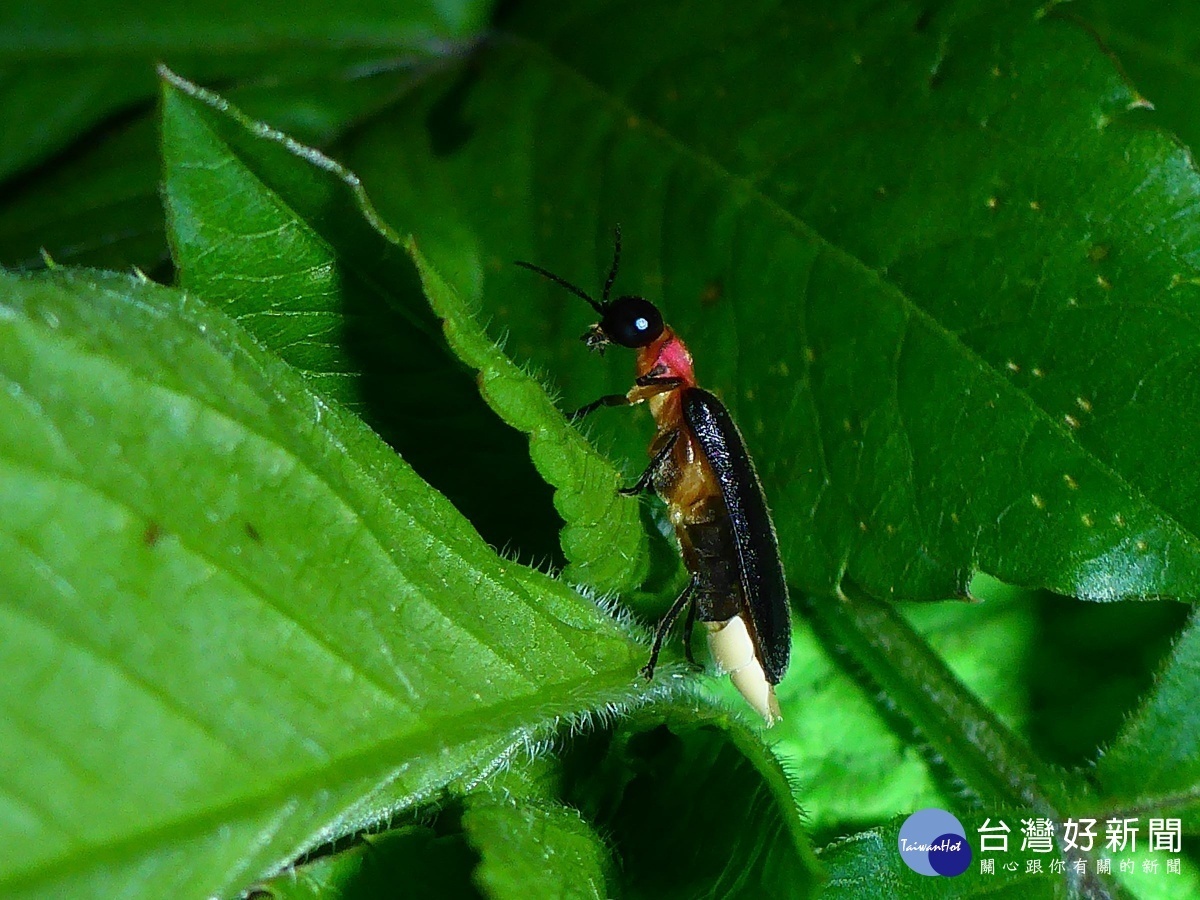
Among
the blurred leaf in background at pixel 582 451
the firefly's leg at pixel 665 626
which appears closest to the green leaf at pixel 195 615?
the blurred leaf in background at pixel 582 451

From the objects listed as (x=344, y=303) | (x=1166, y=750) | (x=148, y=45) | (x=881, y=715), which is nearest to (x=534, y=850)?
(x=344, y=303)

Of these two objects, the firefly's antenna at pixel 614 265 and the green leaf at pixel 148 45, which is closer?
the firefly's antenna at pixel 614 265

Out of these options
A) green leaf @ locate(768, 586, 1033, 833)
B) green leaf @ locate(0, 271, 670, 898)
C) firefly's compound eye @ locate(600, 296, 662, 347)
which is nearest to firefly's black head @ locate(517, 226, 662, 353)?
firefly's compound eye @ locate(600, 296, 662, 347)

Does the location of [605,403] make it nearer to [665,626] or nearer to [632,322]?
[632,322]

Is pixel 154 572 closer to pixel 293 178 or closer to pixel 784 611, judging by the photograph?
pixel 293 178

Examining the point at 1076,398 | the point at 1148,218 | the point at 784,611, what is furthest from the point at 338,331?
the point at 1148,218

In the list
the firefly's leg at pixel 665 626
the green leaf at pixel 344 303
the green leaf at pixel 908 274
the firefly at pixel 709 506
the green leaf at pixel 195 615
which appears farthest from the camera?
the firefly at pixel 709 506

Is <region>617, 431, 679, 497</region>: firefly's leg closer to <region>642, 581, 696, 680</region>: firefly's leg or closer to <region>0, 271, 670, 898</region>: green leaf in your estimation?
<region>642, 581, 696, 680</region>: firefly's leg

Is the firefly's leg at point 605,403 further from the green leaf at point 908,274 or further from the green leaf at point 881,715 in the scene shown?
the green leaf at point 881,715
